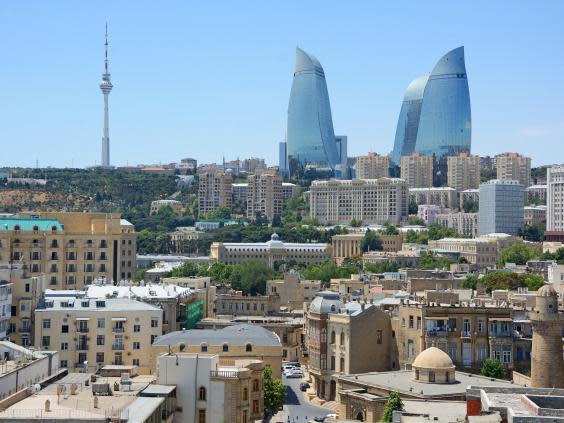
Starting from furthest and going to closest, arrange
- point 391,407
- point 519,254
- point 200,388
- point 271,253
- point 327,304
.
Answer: point 271,253 → point 519,254 → point 327,304 → point 391,407 → point 200,388

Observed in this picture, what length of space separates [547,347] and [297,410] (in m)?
14.6

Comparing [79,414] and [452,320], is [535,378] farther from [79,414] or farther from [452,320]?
[79,414]

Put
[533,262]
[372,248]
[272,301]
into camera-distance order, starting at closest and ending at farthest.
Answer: [272,301] → [533,262] → [372,248]

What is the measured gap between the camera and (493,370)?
66.5 meters

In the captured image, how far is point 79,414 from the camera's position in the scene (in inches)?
1548

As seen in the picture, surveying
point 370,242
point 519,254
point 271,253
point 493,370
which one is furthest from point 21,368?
point 370,242

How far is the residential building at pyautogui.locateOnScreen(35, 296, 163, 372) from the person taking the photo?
64625 millimetres

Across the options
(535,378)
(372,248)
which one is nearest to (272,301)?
(535,378)

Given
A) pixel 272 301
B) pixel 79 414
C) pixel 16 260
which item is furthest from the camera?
pixel 272 301

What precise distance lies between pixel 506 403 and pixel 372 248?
149 metres

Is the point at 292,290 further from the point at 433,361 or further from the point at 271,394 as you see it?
the point at 433,361

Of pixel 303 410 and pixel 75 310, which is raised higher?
pixel 75 310

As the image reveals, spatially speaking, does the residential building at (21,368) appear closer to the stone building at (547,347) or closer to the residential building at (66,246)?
the stone building at (547,347)

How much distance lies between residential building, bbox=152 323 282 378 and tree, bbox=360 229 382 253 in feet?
400
